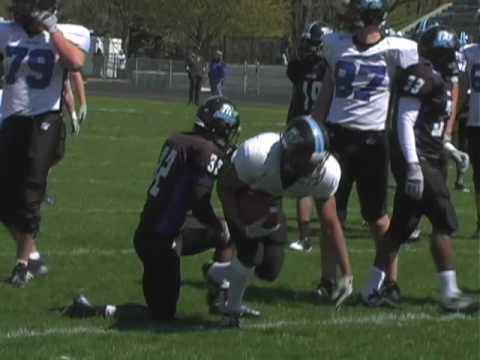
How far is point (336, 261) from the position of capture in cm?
855

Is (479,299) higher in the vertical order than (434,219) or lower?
lower

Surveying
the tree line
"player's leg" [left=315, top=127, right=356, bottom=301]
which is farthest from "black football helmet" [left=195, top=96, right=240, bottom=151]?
the tree line

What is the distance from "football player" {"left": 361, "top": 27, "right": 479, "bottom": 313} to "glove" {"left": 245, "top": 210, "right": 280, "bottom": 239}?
103cm

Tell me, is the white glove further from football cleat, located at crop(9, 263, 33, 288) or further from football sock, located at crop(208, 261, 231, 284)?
football cleat, located at crop(9, 263, 33, 288)

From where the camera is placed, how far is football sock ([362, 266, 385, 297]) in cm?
832

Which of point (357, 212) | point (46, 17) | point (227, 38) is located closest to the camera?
point (46, 17)

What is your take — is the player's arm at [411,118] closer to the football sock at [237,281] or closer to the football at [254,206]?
the football at [254,206]

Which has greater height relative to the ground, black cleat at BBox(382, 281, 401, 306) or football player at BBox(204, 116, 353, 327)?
football player at BBox(204, 116, 353, 327)

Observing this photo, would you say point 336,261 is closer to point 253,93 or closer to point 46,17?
point 46,17

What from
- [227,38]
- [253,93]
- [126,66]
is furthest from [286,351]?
[227,38]

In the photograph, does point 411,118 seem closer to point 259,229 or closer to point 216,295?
point 259,229

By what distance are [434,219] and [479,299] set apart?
66 cm

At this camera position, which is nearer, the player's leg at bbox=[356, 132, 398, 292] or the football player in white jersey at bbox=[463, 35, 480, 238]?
the player's leg at bbox=[356, 132, 398, 292]

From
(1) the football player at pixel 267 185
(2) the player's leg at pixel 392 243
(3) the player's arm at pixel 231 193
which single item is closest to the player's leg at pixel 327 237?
(2) the player's leg at pixel 392 243
